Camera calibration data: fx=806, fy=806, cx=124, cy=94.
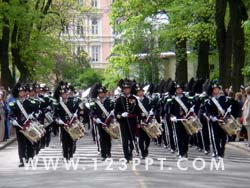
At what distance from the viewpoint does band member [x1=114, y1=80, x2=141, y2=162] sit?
66.8ft

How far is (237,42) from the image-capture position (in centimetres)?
3167

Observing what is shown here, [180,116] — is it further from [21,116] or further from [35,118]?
[21,116]

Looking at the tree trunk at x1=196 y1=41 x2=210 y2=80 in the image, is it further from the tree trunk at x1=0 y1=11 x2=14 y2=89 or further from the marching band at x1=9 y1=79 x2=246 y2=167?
the marching band at x1=9 y1=79 x2=246 y2=167

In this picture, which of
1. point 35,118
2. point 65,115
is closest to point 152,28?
Answer: point 65,115

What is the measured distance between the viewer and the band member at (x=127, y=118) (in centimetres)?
2036

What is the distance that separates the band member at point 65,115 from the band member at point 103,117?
20.4 inches

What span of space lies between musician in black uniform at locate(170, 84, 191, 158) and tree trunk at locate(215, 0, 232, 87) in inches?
470

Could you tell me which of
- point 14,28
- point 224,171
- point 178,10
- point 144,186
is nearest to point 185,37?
point 178,10

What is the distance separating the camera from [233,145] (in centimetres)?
2727

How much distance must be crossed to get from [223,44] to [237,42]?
88.7 inches

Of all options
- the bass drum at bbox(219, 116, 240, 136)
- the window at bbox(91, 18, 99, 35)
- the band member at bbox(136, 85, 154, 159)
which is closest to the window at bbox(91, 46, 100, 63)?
the window at bbox(91, 18, 99, 35)

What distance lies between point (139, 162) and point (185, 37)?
23.0 metres

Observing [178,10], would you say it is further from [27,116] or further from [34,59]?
[27,116]

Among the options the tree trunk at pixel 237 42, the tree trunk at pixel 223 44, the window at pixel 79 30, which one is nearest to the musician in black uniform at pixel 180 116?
the tree trunk at pixel 237 42
